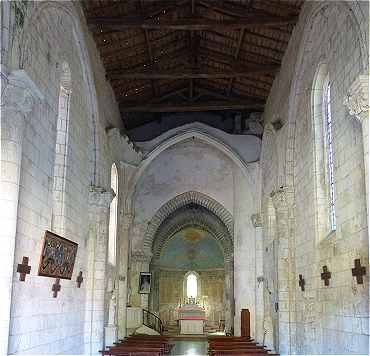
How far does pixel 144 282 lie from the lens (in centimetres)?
2488

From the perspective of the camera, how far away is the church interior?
9344 mm

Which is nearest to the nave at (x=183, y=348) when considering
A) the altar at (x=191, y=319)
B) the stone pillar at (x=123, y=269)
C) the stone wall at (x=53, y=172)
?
the stone wall at (x=53, y=172)

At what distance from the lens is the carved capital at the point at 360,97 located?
815 centimetres

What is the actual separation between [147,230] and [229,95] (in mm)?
7260

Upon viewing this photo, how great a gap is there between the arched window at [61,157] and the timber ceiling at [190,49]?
7.53ft

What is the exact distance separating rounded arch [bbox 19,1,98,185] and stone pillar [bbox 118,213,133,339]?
605cm

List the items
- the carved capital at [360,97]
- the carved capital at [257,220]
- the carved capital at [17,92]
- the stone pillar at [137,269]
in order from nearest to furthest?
1. the carved capital at [360,97]
2. the carved capital at [17,92]
3. the carved capital at [257,220]
4. the stone pillar at [137,269]

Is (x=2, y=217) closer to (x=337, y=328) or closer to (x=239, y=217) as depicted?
(x=337, y=328)

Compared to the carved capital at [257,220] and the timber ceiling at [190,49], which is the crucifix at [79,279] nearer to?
the timber ceiling at [190,49]

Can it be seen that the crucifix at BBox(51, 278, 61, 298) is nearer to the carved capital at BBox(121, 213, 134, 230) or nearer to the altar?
the carved capital at BBox(121, 213, 134, 230)

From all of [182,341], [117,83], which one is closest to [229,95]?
[117,83]

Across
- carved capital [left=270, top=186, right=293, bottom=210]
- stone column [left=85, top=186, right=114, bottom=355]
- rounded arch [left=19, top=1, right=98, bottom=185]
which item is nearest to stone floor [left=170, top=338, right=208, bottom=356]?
stone column [left=85, top=186, right=114, bottom=355]

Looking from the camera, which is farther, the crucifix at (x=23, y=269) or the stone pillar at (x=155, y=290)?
the stone pillar at (x=155, y=290)

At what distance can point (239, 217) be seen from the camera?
78.3 ft
